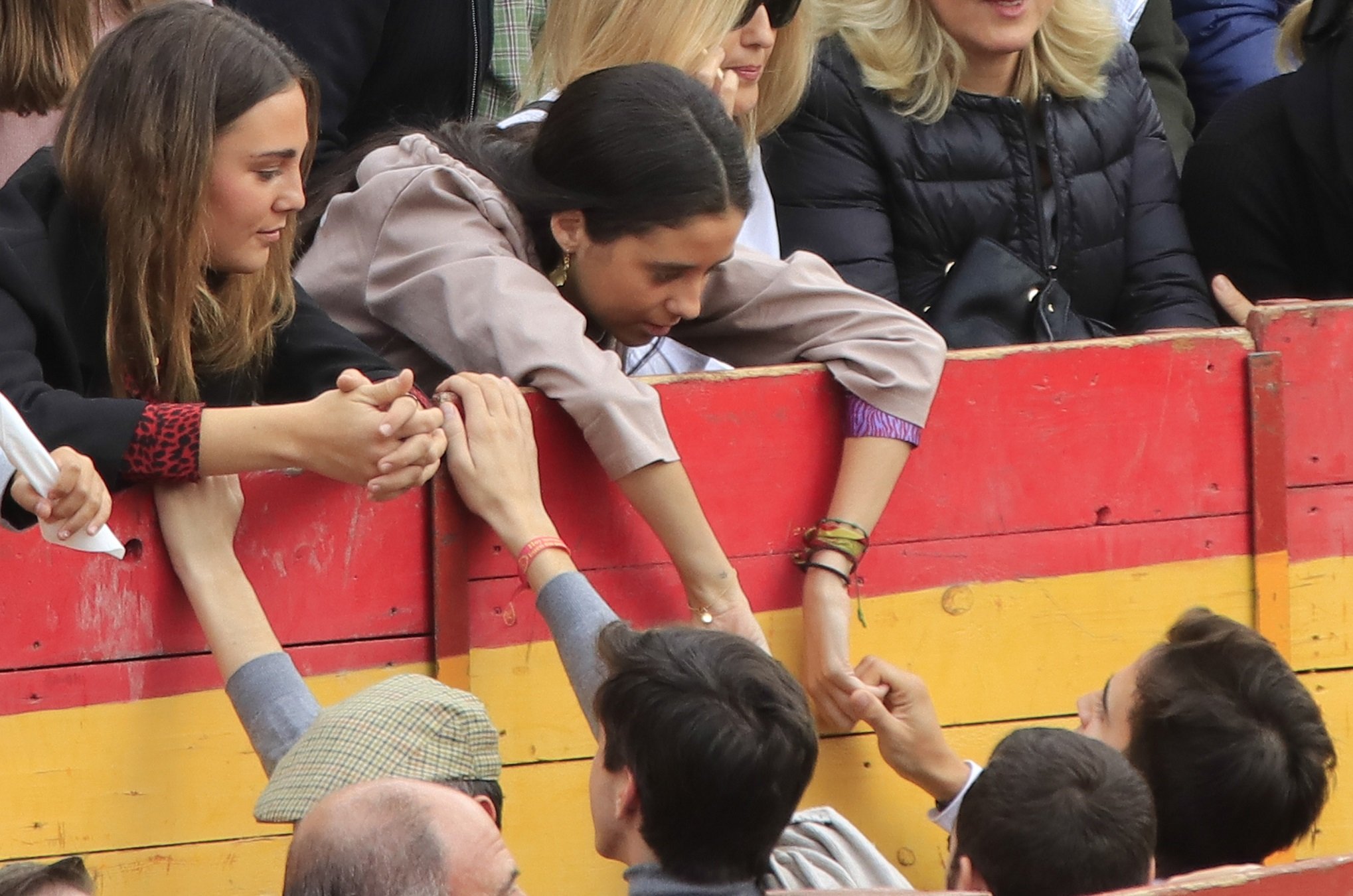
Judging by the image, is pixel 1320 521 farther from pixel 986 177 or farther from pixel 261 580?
pixel 261 580

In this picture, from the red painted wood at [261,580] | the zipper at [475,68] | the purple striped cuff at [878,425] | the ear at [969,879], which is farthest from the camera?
the zipper at [475,68]

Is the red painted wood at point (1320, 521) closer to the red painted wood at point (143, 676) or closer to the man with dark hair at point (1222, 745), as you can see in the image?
the man with dark hair at point (1222, 745)

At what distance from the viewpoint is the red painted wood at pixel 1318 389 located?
2.97m

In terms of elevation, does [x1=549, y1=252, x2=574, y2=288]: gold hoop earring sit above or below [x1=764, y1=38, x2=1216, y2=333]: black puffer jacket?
above

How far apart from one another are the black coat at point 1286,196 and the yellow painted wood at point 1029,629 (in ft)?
2.66

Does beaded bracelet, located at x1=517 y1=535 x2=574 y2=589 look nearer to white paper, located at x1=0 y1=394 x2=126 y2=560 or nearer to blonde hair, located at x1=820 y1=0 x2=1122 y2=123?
white paper, located at x1=0 y1=394 x2=126 y2=560

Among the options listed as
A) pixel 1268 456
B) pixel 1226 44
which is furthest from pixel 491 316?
pixel 1226 44

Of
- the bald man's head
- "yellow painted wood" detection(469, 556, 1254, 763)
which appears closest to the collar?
the bald man's head

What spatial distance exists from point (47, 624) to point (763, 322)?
104cm

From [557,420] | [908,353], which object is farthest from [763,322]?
[557,420]

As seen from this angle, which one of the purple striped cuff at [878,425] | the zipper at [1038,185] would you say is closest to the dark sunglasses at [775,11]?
the zipper at [1038,185]

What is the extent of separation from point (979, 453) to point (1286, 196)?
1.08m

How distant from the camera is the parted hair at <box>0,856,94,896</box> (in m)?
2.00

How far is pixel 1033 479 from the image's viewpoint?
285 centimetres
